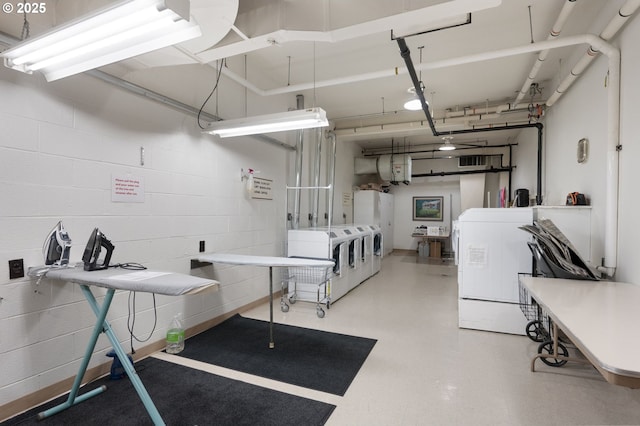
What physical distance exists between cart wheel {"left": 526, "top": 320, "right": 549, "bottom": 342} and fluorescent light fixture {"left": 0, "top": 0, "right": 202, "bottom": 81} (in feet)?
12.8

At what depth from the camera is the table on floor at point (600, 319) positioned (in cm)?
108

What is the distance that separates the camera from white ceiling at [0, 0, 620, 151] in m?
2.24

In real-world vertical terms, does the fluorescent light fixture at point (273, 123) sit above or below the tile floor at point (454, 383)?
above

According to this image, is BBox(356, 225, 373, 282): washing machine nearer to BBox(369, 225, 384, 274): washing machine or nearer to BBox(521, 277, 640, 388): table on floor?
BBox(369, 225, 384, 274): washing machine

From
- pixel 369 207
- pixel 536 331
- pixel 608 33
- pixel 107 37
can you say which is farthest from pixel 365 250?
pixel 107 37

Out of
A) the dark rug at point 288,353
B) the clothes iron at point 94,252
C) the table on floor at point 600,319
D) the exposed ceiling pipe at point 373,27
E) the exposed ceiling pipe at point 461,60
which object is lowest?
the dark rug at point 288,353

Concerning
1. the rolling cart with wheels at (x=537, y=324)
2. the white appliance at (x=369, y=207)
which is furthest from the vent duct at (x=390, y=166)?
the rolling cart with wheels at (x=537, y=324)

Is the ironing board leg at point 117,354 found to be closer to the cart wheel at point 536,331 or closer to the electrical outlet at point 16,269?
the electrical outlet at point 16,269

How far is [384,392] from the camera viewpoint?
2.36 m

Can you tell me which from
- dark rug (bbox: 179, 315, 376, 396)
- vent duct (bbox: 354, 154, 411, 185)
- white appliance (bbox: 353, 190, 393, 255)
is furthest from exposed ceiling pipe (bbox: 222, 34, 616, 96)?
white appliance (bbox: 353, 190, 393, 255)

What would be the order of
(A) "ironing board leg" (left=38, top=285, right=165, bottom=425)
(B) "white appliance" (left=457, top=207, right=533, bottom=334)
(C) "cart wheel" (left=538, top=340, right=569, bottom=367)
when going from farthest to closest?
(B) "white appliance" (left=457, top=207, right=533, bottom=334) → (C) "cart wheel" (left=538, top=340, right=569, bottom=367) → (A) "ironing board leg" (left=38, top=285, right=165, bottom=425)

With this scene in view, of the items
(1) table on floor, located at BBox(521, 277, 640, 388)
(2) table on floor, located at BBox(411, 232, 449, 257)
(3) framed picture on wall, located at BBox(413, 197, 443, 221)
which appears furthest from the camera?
(3) framed picture on wall, located at BBox(413, 197, 443, 221)

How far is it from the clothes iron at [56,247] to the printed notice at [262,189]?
89.0 inches

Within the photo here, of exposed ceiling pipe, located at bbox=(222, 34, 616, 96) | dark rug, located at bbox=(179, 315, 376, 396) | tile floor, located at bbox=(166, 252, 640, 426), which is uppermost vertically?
exposed ceiling pipe, located at bbox=(222, 34, 616, 96)
